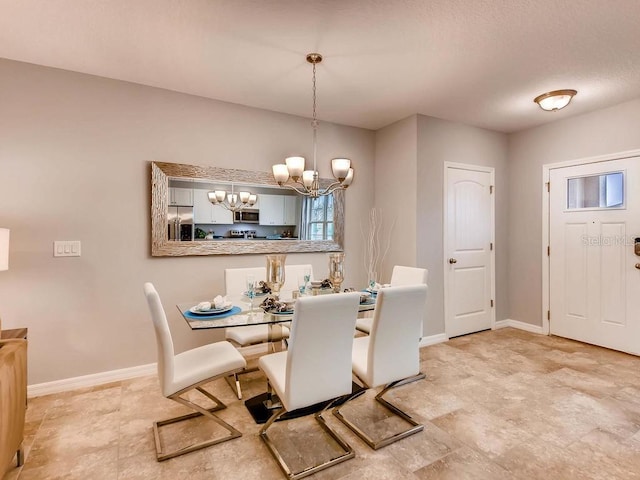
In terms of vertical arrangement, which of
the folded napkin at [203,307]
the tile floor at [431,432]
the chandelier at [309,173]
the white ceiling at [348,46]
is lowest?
the tile floor at [431,432]

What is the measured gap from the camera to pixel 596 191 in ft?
12.1

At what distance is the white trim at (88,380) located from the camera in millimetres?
2672

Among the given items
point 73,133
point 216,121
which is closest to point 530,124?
point 216,121

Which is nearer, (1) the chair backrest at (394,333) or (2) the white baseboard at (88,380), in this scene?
(1) the chair backrest at (394,333)

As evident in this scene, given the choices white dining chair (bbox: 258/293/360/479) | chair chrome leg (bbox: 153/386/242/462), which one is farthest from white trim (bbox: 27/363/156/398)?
white dining chair (bbox: 258/293/360/479)

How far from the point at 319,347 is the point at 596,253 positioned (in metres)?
3.61

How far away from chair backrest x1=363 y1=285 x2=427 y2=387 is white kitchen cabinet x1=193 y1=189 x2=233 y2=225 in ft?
6.69

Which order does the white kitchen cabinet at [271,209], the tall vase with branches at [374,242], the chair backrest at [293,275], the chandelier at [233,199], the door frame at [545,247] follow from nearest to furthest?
the chair backrest at [293,275] → the chandelier at [233,199] → the white kitchen cabinet at [271,209] → the door frame at [545,247] → the tall vase with branches at [374,242]

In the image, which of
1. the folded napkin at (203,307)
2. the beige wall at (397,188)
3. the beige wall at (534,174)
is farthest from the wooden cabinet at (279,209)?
the beige wall at (534,174)

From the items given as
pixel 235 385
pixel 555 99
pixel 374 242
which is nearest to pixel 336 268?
pixel 235 385

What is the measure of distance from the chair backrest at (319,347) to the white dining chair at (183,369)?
52 centimetres

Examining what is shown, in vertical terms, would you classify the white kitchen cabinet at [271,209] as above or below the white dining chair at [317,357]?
above

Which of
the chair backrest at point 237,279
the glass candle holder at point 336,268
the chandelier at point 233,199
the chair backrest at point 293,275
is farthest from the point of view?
the chandelier at point 233,199

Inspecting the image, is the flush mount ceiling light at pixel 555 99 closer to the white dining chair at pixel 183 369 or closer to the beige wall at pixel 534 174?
the beige wall at pixel 534 174
